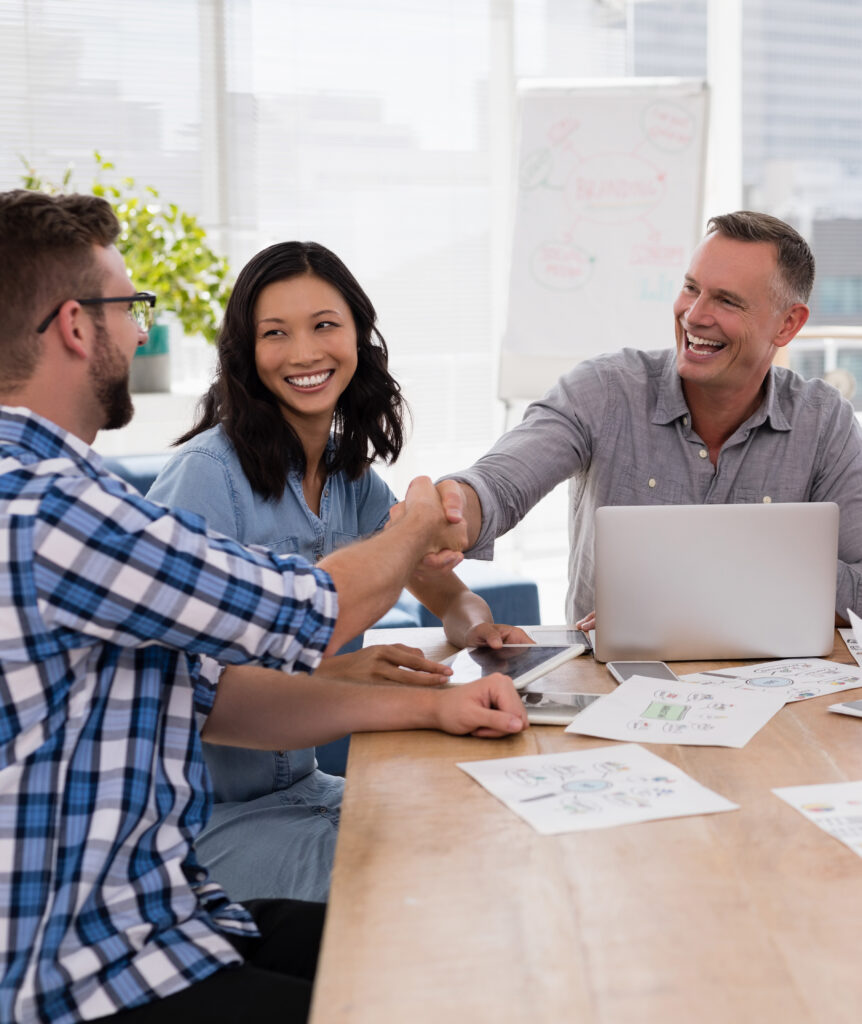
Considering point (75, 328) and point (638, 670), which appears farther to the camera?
point (638, 670)

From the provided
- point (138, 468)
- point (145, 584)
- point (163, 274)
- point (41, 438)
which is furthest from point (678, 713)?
point (163, 274)

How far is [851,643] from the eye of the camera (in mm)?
1702

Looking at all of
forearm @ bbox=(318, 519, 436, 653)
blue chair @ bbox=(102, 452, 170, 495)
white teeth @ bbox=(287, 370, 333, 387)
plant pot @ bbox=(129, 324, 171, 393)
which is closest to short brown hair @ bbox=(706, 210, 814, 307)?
white teeth @ bbox=(287, 370, 333, 387)

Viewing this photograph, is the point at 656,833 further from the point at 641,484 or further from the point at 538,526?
the point at 538,526

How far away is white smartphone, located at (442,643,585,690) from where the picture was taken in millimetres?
1499

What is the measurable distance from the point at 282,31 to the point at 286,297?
9.75 ft

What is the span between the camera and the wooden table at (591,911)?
2.49ft

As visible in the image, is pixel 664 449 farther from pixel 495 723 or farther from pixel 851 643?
pixel 495 723

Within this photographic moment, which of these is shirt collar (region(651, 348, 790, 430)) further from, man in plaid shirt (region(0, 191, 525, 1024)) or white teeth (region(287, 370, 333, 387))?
man in plaid shirt (region(0, 191, 525, 1024))

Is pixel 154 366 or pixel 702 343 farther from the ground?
pixel 702 343

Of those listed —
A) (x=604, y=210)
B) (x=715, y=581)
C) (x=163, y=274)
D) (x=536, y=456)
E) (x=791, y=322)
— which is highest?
(x=604, y=210)

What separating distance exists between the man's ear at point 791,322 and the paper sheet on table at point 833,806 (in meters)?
1.20

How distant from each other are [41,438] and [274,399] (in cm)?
88

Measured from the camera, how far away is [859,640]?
59.8 inches
